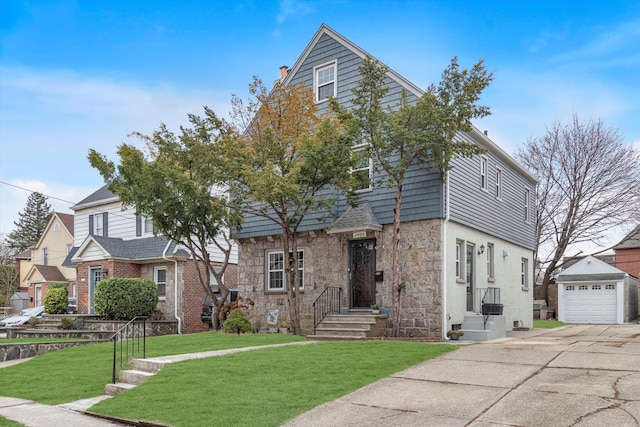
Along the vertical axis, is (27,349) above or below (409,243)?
below

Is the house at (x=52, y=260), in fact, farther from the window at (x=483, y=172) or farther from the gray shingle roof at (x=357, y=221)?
Result: the window at (x=483, y=172)

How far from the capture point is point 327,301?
16.6 m

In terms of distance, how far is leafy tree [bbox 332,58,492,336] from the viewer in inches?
539

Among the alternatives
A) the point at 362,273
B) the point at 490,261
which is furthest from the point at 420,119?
the point at 490,261

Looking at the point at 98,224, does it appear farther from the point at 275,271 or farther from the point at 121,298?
the point at 275,271

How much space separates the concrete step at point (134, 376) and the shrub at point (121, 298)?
11.4 m

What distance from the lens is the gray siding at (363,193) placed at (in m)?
15.1

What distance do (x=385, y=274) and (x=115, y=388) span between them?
8134mm

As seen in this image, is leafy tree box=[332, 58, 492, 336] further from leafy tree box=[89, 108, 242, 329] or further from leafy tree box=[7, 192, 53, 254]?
leafy tree box=[7, 192, 53, 254]

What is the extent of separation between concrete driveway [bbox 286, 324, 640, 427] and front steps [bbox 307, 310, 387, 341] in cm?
429

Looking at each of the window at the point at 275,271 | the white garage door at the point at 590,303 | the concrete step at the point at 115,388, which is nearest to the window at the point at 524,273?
the white garage door at the point at 590,303

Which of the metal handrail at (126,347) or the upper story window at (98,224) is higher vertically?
the upper story window at (98,224)

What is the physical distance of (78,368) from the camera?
11.8m

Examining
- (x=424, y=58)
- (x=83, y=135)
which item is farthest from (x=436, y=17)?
(x=83, y=135)
